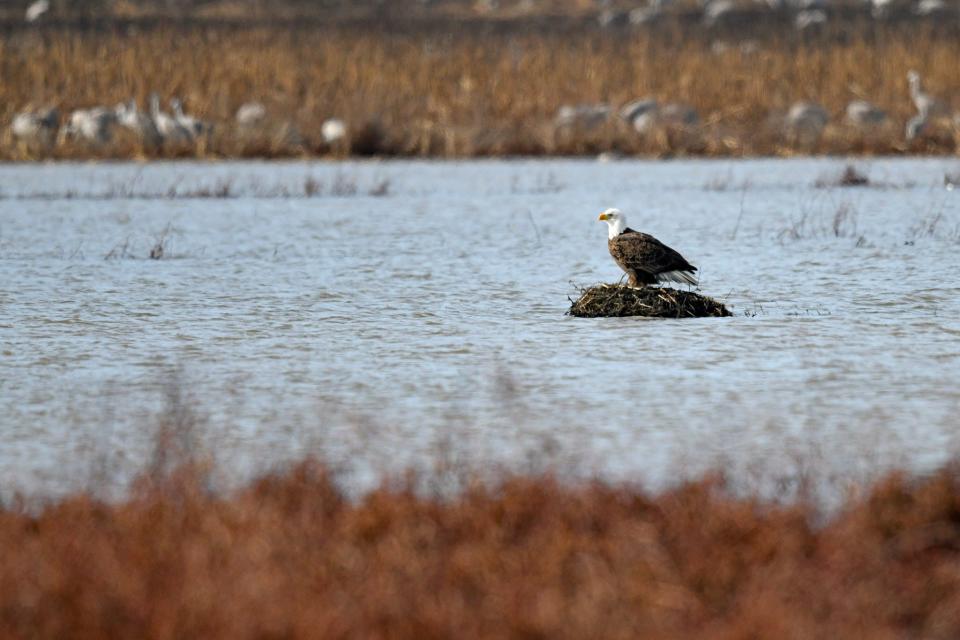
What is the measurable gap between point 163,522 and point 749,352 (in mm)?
4520

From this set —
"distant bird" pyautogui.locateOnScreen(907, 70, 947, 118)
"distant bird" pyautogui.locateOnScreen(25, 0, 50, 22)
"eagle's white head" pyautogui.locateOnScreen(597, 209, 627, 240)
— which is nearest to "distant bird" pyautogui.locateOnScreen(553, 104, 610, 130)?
"distant bird" pyautogui.locateOnScreen(907, 70, 947, 118)

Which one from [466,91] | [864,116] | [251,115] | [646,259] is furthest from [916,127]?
[646,259]

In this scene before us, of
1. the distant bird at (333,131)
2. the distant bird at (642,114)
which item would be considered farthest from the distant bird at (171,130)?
the distant bird at (642,114)

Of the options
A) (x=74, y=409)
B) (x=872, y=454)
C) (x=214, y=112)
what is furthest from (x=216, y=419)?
(x=214, y=112)

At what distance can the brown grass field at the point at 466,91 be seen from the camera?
77.6 ft

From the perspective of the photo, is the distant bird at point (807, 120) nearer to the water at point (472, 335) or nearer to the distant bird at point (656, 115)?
the distant bird at point (656, 115)

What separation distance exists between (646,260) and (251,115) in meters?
15.0

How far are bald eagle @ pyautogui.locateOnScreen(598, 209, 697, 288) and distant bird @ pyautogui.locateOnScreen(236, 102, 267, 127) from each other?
1450 cm

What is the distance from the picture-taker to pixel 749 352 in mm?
8828

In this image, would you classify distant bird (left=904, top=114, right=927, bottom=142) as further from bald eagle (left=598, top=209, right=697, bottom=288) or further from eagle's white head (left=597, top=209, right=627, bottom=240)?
bald eagle (left=598, top=209, right=697, bottom=288)

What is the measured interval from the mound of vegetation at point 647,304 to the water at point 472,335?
0.45 feet

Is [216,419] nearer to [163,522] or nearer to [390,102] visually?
[163,522]

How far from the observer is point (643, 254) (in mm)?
9922

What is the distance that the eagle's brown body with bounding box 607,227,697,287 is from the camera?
9922 millimetres
